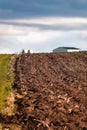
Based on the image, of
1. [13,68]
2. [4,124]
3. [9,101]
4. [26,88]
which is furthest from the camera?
[13,68]

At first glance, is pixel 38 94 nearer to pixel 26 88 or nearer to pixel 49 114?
pixel 26 88

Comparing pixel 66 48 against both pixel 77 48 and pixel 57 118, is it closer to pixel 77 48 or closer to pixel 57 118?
pixel 77 48

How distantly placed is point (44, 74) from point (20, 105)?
1771 cm

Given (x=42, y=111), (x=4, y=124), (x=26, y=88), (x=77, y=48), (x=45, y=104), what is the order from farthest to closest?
(x=77, y=48)
(x=26, y=88)
(x=45, y=104)
(x=42, y=111)
(x=4, y=124)

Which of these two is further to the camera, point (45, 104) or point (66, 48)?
point (66, 48)

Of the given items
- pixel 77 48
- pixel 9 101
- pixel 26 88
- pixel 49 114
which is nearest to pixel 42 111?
pixel 49 114

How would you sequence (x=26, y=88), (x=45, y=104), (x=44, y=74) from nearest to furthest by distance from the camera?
(x=45, y=104)
(x=26, y=88)
(x=44, y=74)

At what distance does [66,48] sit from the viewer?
462 feet

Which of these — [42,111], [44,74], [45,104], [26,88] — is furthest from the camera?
[44,74]

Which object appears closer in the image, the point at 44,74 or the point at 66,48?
the point at 44,74

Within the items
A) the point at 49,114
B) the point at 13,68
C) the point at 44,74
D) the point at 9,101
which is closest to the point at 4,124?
the point at 49,114

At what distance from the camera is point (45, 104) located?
99.6ft

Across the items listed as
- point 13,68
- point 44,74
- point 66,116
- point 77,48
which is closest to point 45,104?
point 66,116

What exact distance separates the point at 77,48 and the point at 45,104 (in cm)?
11037
